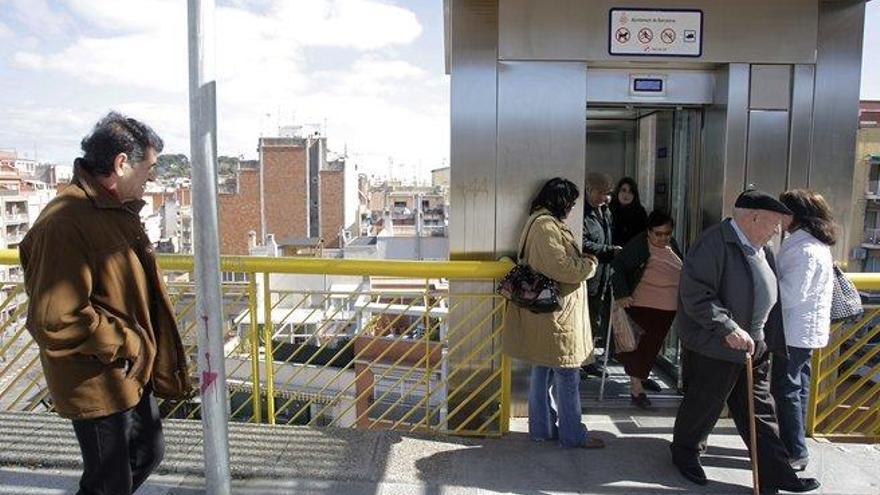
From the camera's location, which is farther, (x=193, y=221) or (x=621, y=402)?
(x=621, y=402)

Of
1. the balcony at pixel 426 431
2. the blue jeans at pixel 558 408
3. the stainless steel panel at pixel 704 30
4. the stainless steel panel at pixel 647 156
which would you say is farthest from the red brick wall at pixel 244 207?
the blue jeans at pixel 558 408

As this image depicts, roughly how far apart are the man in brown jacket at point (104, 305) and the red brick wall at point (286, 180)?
56.0 metres

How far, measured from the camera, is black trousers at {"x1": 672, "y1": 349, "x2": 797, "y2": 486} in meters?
3.22

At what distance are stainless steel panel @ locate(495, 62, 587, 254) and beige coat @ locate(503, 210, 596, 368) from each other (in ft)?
1.62

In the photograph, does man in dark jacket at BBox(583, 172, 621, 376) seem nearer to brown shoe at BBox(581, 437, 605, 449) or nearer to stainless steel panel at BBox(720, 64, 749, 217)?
stainless steel panel at BBox(720, 64, 749, 217)

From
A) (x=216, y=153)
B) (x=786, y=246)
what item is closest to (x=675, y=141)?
(x=786, y=246)

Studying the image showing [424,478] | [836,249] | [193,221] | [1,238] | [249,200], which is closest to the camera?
[193,221]

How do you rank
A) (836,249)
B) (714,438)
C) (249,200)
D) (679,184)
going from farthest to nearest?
1. (249,200)
2. (679,184)
3. (836,249)
4. (714,438)

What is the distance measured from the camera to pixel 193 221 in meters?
2.20

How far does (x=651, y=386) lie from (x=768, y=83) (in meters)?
2.28

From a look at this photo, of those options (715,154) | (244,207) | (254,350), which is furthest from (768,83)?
(244,207)

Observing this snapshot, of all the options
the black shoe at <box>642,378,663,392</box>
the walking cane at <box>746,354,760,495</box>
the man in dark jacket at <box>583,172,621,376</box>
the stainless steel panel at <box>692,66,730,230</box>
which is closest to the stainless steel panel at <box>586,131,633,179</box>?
the man in dark jacket at <box>583,172,621,376</box>

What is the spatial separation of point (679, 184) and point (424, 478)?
3.06 m

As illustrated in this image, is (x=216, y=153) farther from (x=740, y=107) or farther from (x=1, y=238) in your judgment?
(x=1, y=238)
